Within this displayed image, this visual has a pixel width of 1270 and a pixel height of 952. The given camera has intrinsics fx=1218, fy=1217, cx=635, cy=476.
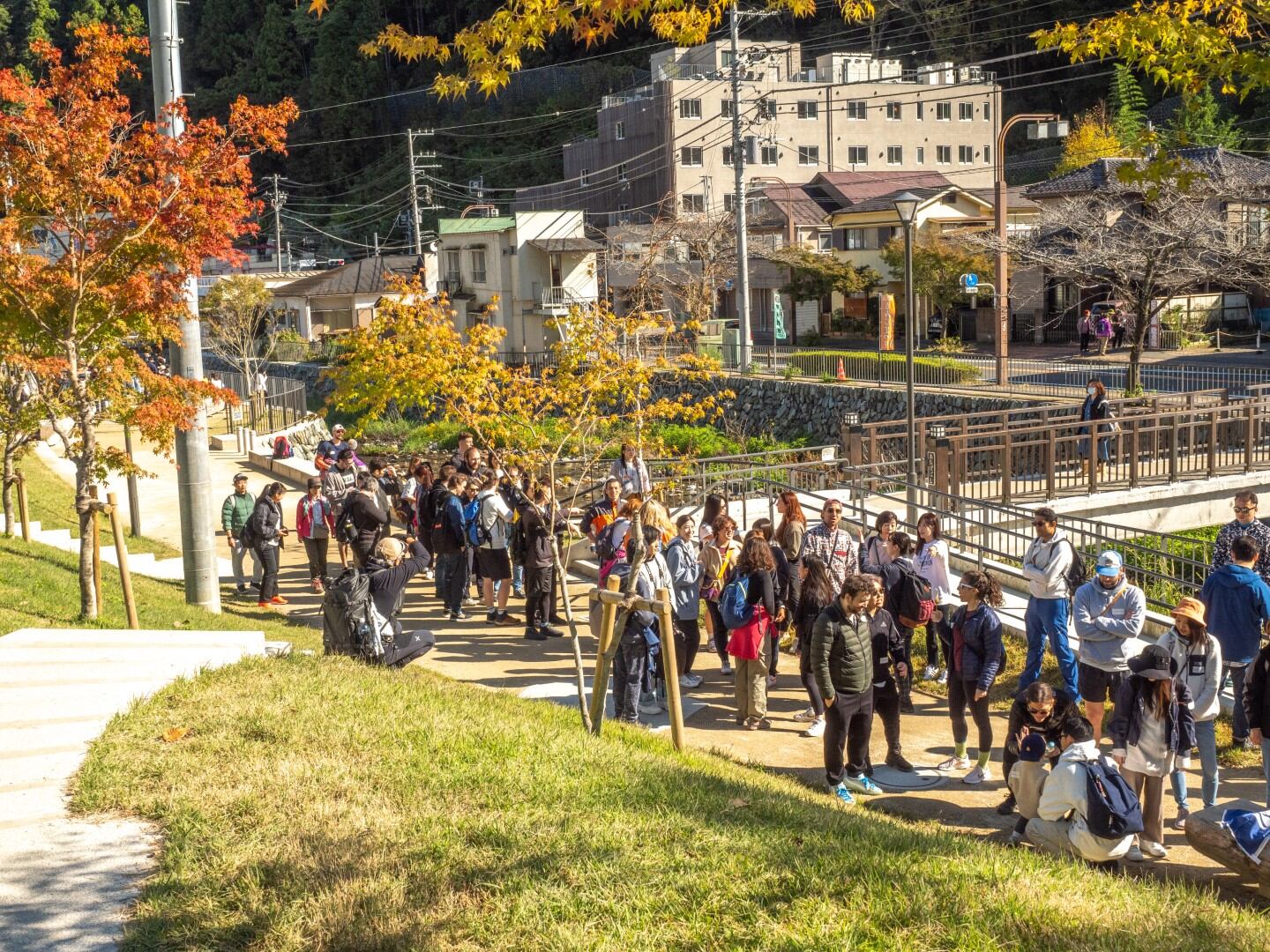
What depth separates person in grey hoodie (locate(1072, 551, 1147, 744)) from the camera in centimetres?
933

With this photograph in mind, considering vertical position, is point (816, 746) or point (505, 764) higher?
point (505, 764)

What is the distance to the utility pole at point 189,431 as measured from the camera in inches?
496

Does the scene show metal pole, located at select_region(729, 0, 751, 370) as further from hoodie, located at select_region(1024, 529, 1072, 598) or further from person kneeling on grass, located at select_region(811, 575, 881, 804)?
person kneeling on grass, located at select_region(811, 575, 881, 804)

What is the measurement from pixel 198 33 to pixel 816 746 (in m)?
114

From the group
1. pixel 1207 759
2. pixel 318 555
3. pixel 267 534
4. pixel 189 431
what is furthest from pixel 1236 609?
pixel 318 555

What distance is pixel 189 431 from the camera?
13.0 m

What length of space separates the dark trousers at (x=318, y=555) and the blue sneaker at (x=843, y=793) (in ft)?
30.6

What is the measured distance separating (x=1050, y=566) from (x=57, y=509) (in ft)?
61.4

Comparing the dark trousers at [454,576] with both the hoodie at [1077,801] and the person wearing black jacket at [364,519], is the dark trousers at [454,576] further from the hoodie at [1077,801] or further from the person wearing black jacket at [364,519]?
the hoodie at [1077,801]

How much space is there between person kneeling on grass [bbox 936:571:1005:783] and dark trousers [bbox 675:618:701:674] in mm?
2873

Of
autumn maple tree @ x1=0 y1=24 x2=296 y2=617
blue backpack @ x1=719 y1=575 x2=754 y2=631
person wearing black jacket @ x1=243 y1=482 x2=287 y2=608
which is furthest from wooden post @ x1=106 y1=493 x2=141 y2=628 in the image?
blue backpack @ x1=719 y1=575 x2=754 y2=631

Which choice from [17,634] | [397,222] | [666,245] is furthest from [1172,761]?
[397,222]

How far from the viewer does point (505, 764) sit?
289 inches

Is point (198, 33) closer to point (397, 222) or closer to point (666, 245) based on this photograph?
point (397, 222)
